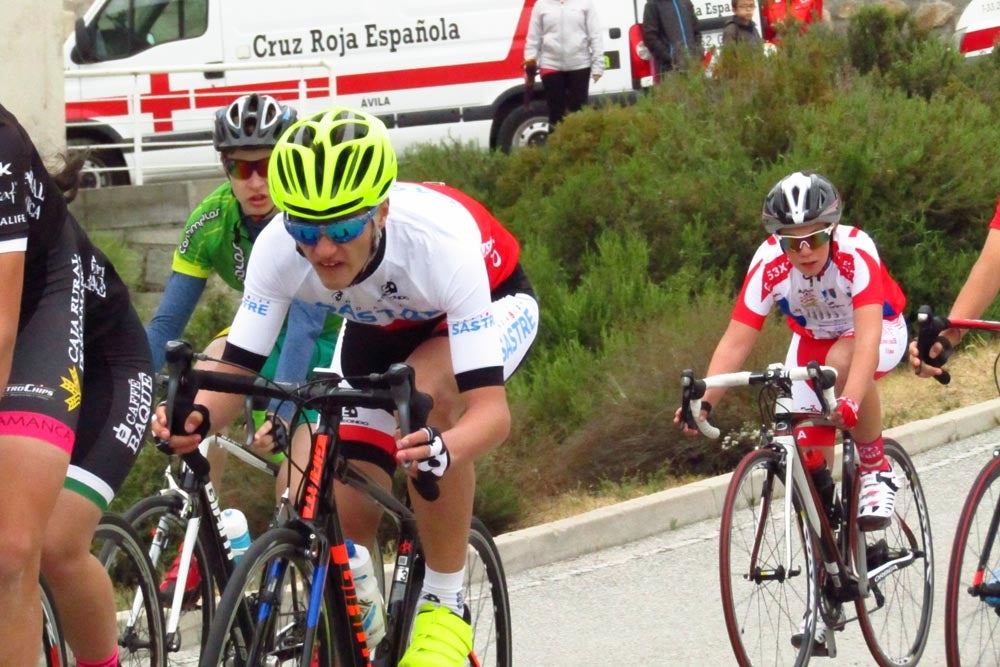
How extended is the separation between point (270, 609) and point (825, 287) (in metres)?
2.88

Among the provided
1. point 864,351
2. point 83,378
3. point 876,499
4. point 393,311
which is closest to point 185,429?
point 83,378

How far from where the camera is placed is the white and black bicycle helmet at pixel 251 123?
5.61m

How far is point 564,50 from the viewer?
14750mm

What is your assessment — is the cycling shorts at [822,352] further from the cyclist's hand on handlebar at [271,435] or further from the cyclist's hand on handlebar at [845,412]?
the cyclist's hand on handlebar at [271,435]

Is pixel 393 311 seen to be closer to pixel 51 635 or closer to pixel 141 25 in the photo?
pixel 51 635

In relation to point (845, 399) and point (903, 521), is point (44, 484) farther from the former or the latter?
point (903, 521)

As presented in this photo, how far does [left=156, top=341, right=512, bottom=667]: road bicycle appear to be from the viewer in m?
3.81

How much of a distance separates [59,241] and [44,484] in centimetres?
63

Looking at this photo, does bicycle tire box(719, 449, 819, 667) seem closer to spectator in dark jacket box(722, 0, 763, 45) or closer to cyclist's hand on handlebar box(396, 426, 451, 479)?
cyclist's hand on handlebar box(396, 426, 451, 479)

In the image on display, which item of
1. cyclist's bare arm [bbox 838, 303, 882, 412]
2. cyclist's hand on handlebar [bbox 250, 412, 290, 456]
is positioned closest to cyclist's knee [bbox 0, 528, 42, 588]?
cyclist's hand on handlebar [bbox 250, 412, 290, 456]

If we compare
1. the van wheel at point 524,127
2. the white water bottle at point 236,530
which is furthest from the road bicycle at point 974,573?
the van wheel at point 524,127

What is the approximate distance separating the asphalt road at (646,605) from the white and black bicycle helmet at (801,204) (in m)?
1.67

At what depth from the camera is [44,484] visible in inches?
149

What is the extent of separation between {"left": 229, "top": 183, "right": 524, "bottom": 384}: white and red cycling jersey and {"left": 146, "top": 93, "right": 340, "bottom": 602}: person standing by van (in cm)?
96
